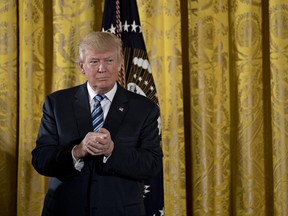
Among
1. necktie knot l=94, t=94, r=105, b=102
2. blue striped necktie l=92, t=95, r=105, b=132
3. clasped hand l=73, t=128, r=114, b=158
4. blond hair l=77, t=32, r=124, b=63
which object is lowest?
clasped hand l=73, t=128, r=114, b=158

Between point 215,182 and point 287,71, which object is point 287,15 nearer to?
point 287,71

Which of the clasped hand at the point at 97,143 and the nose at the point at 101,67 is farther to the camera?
the nose at the point at 101,67

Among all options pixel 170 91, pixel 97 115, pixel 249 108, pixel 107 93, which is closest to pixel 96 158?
pixel 97 115

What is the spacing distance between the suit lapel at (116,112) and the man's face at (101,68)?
6 centimetres

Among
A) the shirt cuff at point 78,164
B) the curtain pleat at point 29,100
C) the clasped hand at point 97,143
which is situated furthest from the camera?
the curtain pleat at point 29,100

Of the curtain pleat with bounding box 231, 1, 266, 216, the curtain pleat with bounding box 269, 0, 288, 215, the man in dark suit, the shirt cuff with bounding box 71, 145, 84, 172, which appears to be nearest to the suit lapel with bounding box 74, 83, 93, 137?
the man in dark suit

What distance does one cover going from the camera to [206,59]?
9.80ft

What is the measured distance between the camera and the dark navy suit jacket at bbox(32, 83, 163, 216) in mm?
1830

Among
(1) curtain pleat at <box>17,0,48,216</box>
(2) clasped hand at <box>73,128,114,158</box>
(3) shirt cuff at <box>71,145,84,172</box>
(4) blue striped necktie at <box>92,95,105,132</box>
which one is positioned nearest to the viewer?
(2) clasped hand at <box>73,128,114,158</box>

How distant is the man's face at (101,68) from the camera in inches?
75.9

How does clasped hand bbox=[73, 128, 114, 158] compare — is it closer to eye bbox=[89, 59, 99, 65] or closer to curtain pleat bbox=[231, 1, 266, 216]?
eye bbox=[89, 59, 99, 65]

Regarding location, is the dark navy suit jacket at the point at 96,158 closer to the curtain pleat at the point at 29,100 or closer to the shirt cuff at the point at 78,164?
the shirt cuff at the point at 78,164

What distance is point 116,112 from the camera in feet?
6.32

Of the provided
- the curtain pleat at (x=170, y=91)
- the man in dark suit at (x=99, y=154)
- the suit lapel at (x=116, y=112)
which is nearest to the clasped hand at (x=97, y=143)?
the man in dark suit at (x=99, y=154)
